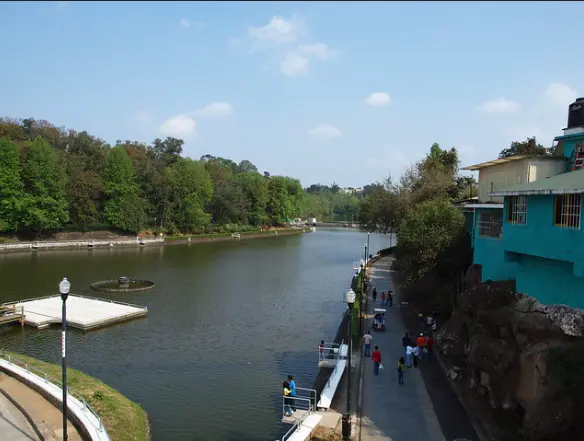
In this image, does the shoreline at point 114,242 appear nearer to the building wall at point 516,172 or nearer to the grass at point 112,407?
the grass at point 112,407

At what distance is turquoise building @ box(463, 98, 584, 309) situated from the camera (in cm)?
1410

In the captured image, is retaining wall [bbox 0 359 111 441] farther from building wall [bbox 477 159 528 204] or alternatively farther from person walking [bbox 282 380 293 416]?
building wall [bbox 477 159 528 204]

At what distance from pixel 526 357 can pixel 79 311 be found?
27111 millimetres

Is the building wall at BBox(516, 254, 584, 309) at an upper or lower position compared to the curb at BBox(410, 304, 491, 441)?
upper

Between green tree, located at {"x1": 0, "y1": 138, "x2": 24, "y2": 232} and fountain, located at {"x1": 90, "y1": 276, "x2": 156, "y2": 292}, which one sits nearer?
fountain, located at {"x1": 90, "y1": 276, "x2": 156, "y2": 292}

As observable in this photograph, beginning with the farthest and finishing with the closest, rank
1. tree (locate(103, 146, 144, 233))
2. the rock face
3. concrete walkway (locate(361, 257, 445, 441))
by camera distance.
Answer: tree (locate(103, 146, 144, 233)) → concrete walkway (locate(361, 257, 445, 441)) → the rock face

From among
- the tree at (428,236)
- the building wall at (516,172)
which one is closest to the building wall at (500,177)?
the building wall at (516,172)

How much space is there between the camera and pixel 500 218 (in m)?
21.4

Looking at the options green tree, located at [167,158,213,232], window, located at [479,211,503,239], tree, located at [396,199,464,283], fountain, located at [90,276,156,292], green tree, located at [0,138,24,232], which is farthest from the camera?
green tree, located at [167,158,213,232]

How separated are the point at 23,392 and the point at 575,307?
61.0ft

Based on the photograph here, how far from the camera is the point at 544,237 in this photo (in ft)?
50.2

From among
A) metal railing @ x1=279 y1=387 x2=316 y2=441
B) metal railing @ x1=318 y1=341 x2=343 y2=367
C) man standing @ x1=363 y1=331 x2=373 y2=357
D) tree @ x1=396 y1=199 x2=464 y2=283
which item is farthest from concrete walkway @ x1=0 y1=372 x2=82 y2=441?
tree @ x1=396 y1=199 x2=464 y2=283

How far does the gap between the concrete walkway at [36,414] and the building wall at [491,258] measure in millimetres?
16408

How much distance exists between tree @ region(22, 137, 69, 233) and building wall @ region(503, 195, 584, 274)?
221ft
